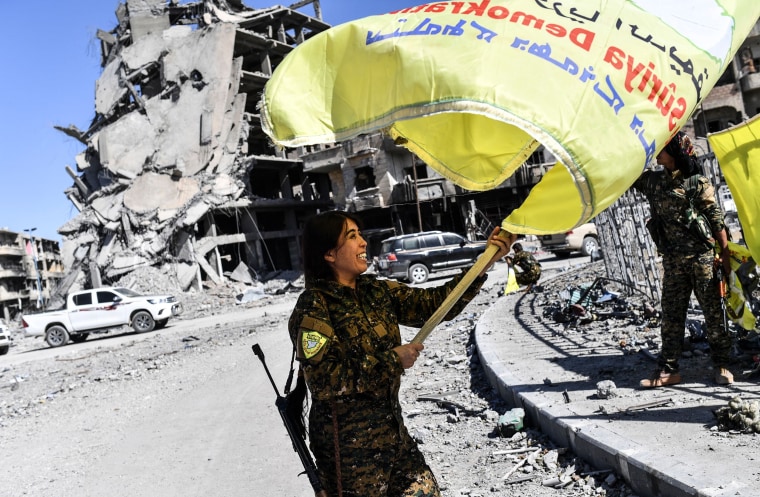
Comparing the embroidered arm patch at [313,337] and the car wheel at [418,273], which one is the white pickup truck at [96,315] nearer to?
the car wheel at [418,273]

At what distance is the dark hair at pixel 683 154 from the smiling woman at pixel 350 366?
2608mm

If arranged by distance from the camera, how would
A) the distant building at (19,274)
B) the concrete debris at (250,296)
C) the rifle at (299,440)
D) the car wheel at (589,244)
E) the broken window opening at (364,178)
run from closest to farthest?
1. the rifle at (299,440)
2. the car wheel at (589,244)
3. the concrete debris at (250,296)
4. the broken window opening at (364,178)
5. the distant building at (19,274)

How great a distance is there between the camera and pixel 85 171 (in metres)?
42.4

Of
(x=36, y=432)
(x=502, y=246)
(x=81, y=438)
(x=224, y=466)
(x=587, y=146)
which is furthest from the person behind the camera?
(x=36, y=432)

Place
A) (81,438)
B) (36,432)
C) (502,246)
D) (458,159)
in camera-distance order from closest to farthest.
Result: (502,246) → (458,159) → (81,438) → (36,432)

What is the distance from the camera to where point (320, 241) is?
2.43m

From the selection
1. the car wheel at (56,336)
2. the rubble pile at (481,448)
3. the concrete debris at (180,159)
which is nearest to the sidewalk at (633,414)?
the rubble pile at (481,448)

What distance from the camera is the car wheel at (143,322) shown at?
20094 millimetres

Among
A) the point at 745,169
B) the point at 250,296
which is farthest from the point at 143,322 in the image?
the point at 745,169

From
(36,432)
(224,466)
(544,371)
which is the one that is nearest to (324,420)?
(224,466)

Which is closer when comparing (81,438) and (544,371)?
(544,371)

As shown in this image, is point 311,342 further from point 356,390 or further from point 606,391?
point 606,391

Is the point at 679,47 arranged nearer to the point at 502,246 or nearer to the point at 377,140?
the point at 502,246

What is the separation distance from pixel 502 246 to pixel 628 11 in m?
1.04
